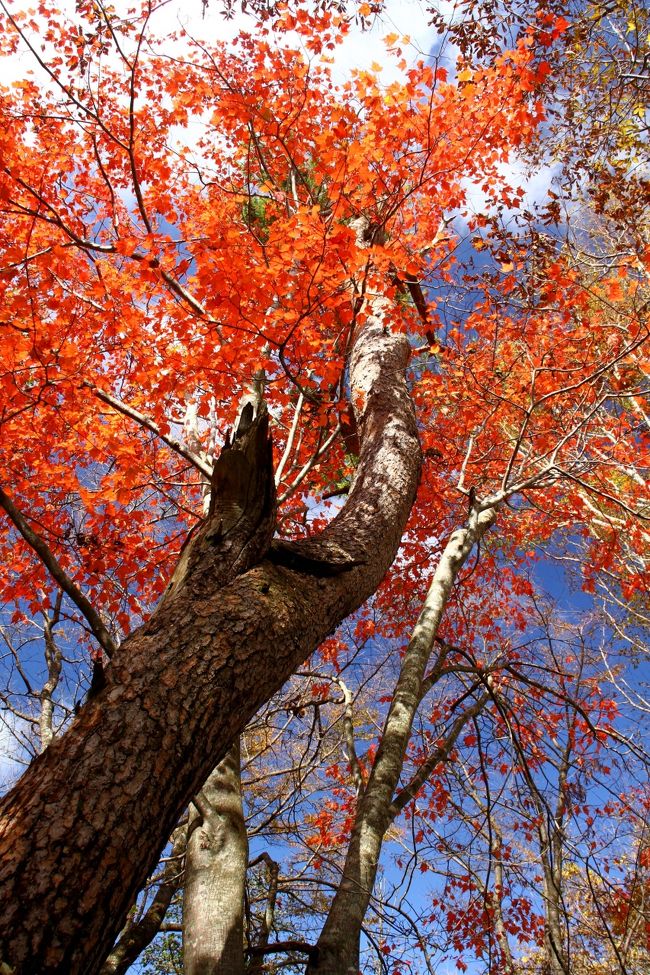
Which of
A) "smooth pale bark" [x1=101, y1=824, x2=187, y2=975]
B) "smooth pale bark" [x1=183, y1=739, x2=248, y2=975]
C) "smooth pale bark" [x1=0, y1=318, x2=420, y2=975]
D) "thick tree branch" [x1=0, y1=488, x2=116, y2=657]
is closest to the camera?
"smooth pale bark" [x1=0, y1=318, x2=420, y2=975]

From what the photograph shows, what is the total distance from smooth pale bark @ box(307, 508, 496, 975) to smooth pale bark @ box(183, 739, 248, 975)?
70cm

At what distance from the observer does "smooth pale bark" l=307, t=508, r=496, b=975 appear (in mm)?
2619

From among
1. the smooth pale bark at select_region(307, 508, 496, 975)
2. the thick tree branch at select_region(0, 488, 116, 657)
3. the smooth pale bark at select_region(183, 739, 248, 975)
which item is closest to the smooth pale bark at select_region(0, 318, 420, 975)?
the thick tree branch at select_region(0, 488, 116, 657)

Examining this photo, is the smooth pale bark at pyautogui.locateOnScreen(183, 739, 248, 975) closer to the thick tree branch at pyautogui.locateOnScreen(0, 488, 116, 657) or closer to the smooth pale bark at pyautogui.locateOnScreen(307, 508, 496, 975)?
the smooth pale bark at pyautogui.locateOnScreen(307, 508, 496, 975)

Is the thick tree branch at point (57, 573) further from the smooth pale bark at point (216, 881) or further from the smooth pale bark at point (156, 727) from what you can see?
the smooth pale bark at point (216, 881)

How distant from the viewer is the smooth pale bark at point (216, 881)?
303 centimetres

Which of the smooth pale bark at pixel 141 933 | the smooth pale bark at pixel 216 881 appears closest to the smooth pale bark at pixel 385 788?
the smooth pale bark at pixel 216 881

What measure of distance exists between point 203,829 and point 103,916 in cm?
250

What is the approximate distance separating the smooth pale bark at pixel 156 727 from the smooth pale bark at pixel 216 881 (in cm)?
180

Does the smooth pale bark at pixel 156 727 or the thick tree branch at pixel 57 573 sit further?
the thick tree branch at pixel 57 573

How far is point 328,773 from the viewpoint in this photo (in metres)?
10.1

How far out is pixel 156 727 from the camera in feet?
5.38

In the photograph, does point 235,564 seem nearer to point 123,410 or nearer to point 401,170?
point 123,410

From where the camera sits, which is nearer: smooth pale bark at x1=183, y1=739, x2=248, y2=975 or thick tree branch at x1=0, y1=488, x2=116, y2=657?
thick tree branch at x1=0, y1=488, x2=116, y2=657
